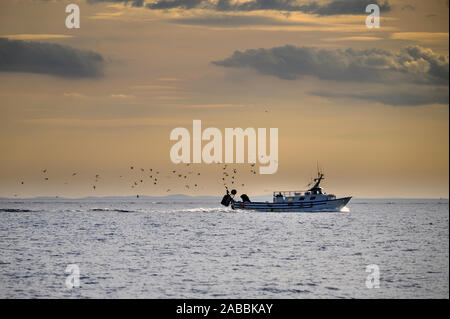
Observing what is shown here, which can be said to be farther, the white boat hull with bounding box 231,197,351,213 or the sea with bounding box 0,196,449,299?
the white boat hull with bounding box 231,197,351,213

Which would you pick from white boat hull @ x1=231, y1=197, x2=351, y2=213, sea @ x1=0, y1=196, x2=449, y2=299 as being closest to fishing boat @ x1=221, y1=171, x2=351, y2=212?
white boat hull @ x1=231, y1=197, x2=351, y2=213

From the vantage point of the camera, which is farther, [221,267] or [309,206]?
[309,206]

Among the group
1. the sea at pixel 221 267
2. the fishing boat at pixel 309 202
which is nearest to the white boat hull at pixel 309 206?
the fishing boat at pixel 309 202

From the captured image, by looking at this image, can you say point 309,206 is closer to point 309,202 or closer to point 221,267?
point 309,202

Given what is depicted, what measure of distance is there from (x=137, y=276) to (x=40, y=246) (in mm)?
28472

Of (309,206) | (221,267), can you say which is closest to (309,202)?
(309,206)

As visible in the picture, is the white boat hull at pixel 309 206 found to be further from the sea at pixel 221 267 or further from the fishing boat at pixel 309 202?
the sea at pixel 221 267

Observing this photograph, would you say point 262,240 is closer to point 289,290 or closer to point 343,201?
point 289,290

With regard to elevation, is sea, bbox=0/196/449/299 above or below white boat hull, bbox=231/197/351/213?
below

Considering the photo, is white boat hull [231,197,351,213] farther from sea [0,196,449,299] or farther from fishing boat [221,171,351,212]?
sea [0,196,449,299]
